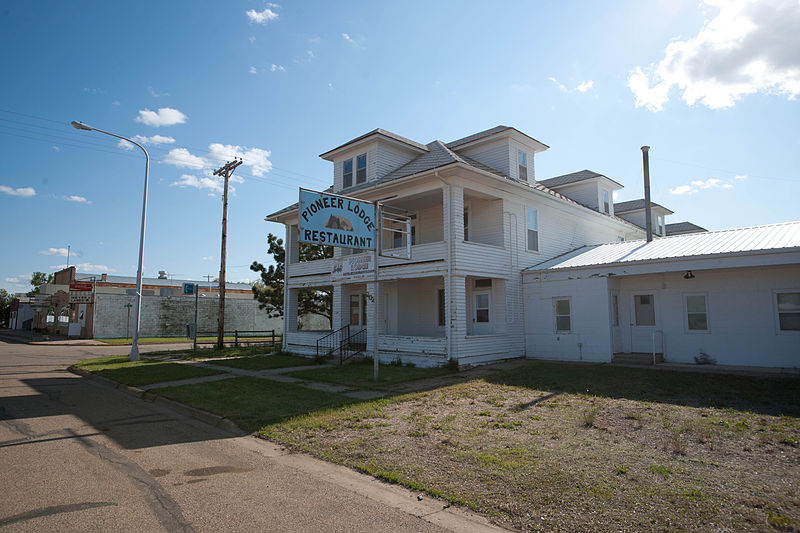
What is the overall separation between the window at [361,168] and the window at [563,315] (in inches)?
387

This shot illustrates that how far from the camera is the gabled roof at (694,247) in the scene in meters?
13.6

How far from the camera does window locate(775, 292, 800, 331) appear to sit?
13.3 metres

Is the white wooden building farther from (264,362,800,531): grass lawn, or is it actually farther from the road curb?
the road curb

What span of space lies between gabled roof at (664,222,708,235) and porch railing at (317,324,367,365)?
2603 centimetres

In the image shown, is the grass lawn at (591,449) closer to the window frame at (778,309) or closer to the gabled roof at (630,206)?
the window frame at (778,309)

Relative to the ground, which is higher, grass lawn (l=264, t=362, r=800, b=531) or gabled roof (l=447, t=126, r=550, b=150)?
gabled roof (l=447, t=126, r=550, b=150)

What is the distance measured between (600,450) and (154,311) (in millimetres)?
41010

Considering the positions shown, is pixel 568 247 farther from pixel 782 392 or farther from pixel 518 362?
pixel 782 392

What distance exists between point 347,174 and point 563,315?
37.4 feet

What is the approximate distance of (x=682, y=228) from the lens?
115 ft

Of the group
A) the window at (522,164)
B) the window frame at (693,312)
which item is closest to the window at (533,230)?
the window at (522,164)

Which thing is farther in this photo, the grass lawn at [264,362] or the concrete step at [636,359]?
the grass lawn at [264,362]

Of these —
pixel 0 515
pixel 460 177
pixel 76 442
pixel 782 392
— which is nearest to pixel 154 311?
pixel 460 177

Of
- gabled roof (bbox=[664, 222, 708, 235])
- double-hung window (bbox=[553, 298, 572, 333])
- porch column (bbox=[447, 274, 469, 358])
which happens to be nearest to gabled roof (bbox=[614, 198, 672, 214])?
gabled roof (bbox=[664, 222, 708, 235])
